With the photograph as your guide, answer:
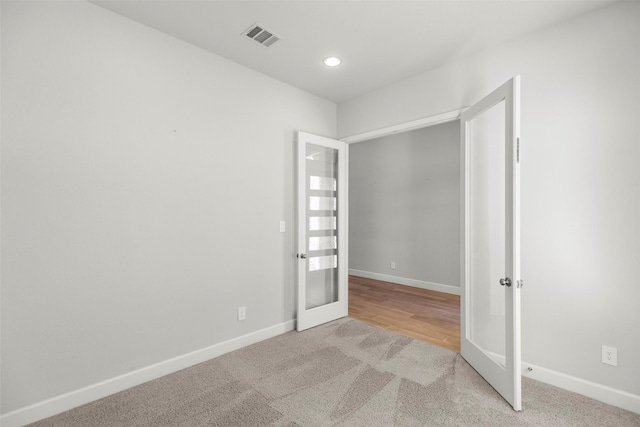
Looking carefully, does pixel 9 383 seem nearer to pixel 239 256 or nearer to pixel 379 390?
pixel 239 256

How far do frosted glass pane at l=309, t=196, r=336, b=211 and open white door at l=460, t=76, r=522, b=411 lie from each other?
157 centimetres

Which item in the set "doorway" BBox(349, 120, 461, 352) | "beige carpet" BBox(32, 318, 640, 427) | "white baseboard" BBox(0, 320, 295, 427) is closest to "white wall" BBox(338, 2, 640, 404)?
"beige carpet" BBox(32, 318, 640, 427)

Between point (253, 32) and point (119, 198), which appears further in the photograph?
point (253, 32)

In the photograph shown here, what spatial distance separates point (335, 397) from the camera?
2.13 m

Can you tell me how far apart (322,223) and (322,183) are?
0.50 metres

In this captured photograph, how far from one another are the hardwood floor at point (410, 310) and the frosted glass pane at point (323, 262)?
0.75 metres

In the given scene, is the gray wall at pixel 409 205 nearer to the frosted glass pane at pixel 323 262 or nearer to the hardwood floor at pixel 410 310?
the hardwood floor at pixel 410 310

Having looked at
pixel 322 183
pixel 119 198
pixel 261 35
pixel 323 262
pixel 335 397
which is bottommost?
pixel 335 397

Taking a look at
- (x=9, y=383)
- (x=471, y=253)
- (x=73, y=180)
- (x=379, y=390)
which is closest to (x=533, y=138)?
(x=471, y=253)

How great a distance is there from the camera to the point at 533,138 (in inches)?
93.4

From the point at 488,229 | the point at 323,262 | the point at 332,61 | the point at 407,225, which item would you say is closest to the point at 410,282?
the point at 407,225

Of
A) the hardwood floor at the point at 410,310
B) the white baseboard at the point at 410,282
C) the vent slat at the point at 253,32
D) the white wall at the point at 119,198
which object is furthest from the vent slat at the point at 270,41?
the white baseboard at the point at 410,282

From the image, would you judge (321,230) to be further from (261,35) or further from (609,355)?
(609,355)

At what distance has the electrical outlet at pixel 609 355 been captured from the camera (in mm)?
2051
